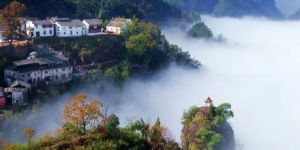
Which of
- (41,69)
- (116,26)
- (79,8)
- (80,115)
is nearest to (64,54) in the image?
(41,69)

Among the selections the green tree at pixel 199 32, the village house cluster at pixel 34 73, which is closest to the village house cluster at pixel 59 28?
the village house cluster at pixel 34 73

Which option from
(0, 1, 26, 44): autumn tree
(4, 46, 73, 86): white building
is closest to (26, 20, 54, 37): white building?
(0, 1, 26, 44): autumn tree

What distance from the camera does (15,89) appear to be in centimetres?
4169

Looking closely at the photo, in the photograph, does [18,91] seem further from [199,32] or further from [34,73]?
[199,32]

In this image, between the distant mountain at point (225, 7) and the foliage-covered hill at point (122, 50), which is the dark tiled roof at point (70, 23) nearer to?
the foliage-covered hill at point (122, 50)

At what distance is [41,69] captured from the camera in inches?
1757

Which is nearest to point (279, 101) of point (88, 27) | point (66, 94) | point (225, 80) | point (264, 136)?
point (225, 80)

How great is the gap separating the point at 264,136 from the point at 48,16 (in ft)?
94.7

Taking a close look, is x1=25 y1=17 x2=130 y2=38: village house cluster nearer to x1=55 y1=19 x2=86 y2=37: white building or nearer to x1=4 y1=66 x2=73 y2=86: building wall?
x1=55 y1=19 x2=86 y2=37: white building

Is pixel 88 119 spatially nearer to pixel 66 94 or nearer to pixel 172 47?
pixel 66 94

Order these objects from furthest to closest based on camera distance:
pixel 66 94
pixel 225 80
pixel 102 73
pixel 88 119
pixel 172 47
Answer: pixel 225 80 < pixel 172 47 < pixel 102 73 < pixel 66 94 < pixel 88 119

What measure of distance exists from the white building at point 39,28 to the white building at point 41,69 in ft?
10.9

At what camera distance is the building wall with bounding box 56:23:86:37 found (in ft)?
173

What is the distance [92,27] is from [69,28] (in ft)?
12.4
